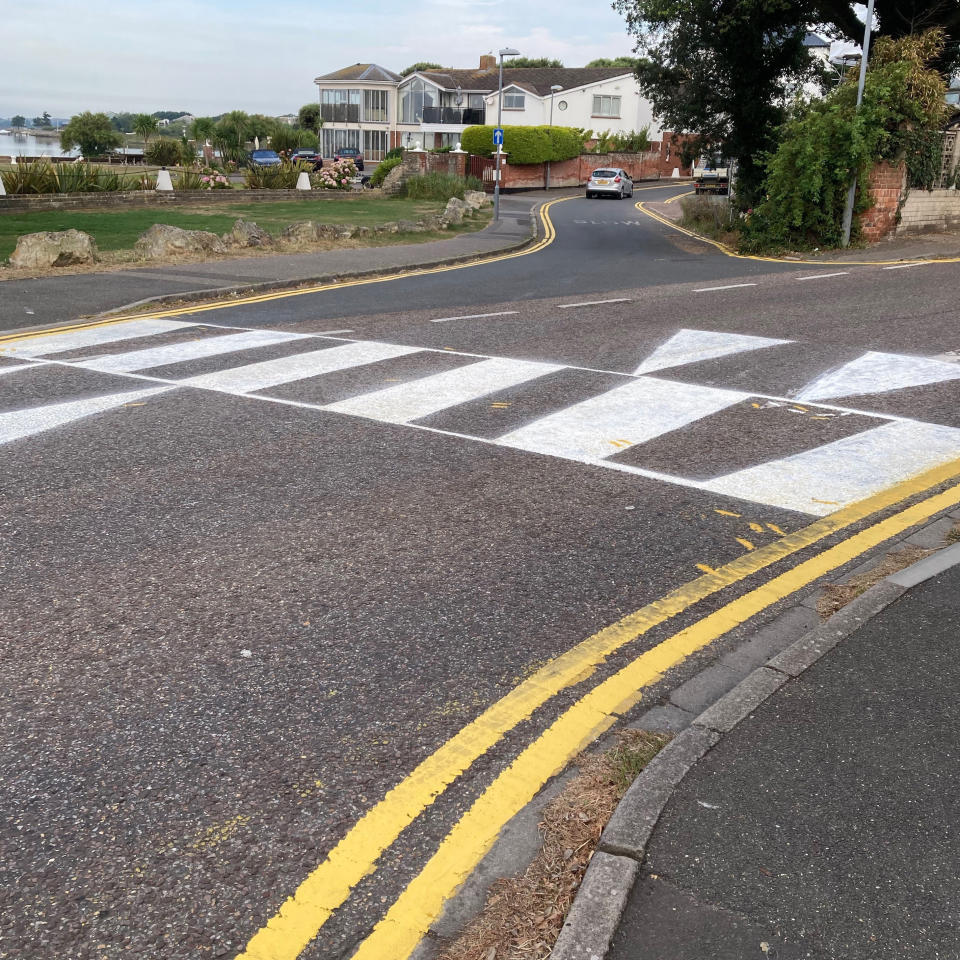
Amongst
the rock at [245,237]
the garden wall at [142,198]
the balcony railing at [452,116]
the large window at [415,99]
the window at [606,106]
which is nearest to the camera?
the rock at [245,237]

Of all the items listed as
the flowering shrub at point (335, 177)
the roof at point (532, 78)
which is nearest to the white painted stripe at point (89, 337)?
the flowering shrub at point (335, 177)

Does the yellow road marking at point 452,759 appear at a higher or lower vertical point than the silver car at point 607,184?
lower

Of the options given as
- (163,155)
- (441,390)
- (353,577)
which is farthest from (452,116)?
(353,577)

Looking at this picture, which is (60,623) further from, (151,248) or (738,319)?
(151,248)

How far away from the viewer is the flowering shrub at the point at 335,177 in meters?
38.6

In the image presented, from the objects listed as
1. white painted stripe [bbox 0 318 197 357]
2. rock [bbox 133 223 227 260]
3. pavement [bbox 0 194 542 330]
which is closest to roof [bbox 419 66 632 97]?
pavement [bbox 0 194 542 330]

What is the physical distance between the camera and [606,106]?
77688 millimetres

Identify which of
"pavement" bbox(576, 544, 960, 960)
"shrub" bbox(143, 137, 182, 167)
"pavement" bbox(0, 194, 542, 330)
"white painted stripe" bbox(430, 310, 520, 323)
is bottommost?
"pavement" bbox(576, 544, 960, 960)

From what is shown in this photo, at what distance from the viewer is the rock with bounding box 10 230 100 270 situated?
1619 cm

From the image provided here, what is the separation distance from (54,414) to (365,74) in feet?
299

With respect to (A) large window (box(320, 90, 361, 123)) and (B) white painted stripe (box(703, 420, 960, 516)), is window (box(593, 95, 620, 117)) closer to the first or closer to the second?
(A) large window (box(320, 90, 361, 123))

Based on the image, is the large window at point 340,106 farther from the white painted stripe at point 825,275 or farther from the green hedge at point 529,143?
the white painted stripe at point 825,275

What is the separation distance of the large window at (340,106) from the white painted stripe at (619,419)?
89512mm

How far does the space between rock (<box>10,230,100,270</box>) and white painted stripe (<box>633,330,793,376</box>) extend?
11114mm
